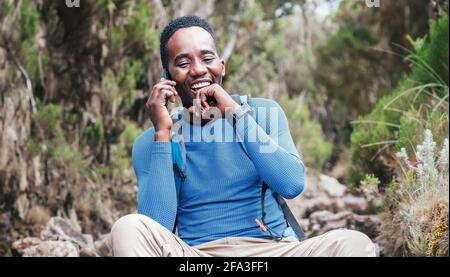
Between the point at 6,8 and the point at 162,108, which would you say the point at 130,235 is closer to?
the point at 162,108

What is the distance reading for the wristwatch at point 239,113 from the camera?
10.9 feet

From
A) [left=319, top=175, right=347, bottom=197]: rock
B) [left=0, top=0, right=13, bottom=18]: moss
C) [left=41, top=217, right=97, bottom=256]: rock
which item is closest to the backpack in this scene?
[left=41, top=217, right=97, bottom=256]: rock

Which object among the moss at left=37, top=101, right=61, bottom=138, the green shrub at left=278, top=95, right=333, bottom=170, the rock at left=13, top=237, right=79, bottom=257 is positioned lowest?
the rock at left=13, top=237, right=79, bottom=257

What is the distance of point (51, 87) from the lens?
26.1 ft

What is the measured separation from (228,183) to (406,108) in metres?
2.84

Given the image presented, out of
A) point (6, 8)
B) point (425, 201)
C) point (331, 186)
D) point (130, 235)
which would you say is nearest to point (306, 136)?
point (331, 186)

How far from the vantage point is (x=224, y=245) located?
3232 mm

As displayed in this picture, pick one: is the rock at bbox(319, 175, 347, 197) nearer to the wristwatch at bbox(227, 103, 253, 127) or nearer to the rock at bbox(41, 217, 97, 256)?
the rock at bbox(41, 217, 97, 256)

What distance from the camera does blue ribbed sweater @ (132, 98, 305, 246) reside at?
3260mm

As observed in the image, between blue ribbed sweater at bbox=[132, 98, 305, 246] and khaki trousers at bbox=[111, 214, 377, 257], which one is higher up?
blue ribbed sweater at bbox=[132, 98, 305, 246]

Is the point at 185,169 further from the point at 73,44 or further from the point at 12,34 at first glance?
the point at 73,44

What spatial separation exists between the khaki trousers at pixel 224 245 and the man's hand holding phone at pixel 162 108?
49 centimetres

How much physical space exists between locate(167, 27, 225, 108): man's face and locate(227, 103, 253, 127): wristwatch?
9.8 inches
